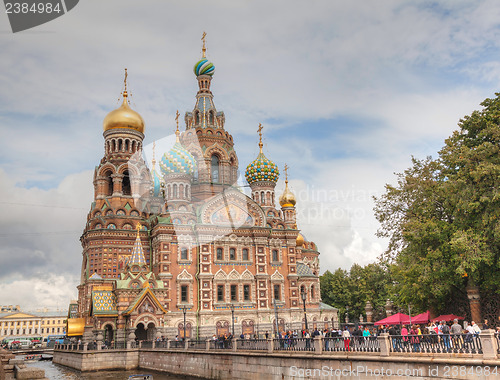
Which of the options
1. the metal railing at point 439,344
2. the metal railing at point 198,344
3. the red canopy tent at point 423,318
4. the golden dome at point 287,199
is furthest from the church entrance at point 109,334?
the metal railing at point 439,344

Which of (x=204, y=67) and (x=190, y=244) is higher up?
(x=204, y=67)

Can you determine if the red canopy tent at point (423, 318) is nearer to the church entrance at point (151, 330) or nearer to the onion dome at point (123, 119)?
the church entrance at point (151, 330)

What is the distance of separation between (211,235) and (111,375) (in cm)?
1523

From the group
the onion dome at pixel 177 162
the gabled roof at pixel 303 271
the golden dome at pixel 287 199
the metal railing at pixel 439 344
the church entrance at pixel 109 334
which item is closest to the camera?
the metal railing at pixel 439 344

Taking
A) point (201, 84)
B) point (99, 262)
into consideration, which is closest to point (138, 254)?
point (99, 262)

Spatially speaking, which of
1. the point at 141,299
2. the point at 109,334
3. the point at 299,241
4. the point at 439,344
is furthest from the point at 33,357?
the point at 439,344

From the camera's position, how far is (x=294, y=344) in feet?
70.8

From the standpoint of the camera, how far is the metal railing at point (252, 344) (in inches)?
910

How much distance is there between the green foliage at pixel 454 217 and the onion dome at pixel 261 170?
21222 mm

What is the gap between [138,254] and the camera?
40906 mm

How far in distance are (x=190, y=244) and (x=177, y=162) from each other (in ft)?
26.8

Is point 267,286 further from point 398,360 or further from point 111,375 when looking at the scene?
point 398,360

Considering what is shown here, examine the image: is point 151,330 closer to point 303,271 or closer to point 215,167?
point 303,271

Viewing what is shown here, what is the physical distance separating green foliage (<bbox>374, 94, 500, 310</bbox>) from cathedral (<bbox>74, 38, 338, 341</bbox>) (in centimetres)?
1556
